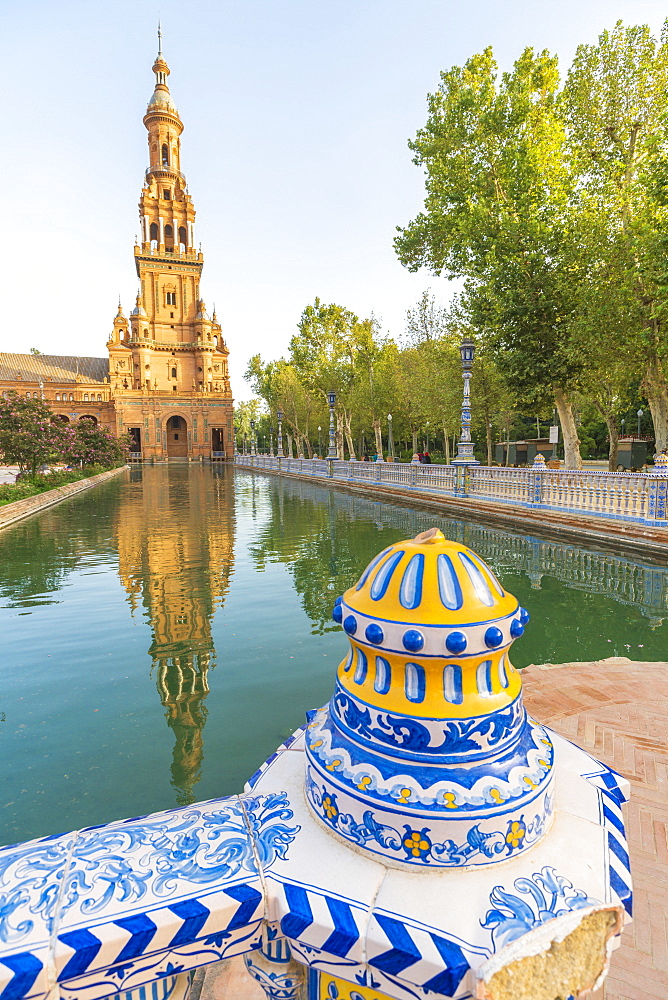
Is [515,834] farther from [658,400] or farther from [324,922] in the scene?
[658,400]

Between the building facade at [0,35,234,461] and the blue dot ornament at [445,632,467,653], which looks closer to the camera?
the blue dot ornament at [445,632,467,653]

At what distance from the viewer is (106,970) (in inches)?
41.6

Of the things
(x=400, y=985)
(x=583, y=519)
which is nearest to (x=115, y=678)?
(x=400, y=985)

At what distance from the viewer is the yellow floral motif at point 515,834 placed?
1.23 meters

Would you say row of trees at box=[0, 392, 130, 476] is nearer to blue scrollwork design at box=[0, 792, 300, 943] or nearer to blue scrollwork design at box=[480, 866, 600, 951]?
blue scrollwork design at box=[0, 792, 300, 943]

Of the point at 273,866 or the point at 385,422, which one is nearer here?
the point at 273,866

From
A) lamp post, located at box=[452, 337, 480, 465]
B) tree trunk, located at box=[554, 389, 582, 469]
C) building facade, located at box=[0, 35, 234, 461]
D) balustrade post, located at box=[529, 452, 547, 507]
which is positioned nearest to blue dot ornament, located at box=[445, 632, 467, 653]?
balustrade post, located at box=[529, 452, 547, 507]

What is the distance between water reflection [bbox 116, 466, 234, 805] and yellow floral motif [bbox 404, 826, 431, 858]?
8.38ft

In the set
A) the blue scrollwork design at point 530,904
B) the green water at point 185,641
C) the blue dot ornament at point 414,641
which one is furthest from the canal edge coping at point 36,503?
the blue scrollwork design at point 530,904

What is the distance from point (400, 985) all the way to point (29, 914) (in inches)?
31.5

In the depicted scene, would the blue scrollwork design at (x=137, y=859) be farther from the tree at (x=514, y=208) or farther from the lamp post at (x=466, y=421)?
the tree at (x=514, y=208)

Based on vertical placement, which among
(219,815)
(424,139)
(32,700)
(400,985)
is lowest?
(32,700)

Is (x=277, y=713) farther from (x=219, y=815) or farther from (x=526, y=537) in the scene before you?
(x=526, y=537)

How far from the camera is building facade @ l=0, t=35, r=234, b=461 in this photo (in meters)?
65.0
